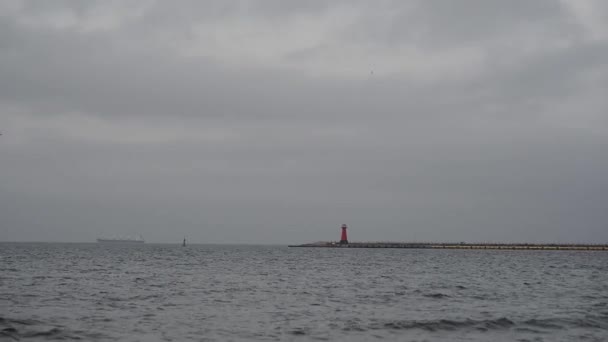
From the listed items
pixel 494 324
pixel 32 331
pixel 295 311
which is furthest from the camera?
pixel 295 311

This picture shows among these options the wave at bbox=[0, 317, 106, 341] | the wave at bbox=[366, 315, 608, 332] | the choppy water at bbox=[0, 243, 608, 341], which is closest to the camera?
the wave at bbox=[0, 317, 106, 341]

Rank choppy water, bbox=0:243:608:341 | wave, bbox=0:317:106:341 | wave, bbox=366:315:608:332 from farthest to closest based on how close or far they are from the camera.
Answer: wave, bbox=366:315:608:332 < choppy water, bbox=0:243:608:341 < wave, bbox=0:317:106:341

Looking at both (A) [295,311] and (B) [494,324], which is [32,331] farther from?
(B) [494,324]

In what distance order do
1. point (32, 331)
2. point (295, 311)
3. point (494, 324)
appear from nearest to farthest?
point (32, 331) → point (494, 324) → point (295, 311)

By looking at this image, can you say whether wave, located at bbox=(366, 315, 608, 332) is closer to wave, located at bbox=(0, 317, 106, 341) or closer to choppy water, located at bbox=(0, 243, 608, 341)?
choppy water, located at bbox=(0, 243, 608, 341)

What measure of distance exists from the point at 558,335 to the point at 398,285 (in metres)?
22.7

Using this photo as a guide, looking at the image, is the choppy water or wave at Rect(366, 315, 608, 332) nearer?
the choppy water

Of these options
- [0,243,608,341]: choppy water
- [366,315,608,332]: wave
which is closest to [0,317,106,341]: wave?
[0,243,608,341]: choppy water

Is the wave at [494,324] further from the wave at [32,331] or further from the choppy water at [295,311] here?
the wave at [32,331]

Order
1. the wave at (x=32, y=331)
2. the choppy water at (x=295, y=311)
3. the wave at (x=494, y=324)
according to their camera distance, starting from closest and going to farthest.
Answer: the wave at (x=32, y=331), the choppy water at (x=295, y=311), the wave at (x=494, y=324)

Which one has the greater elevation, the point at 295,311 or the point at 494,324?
the point at 295,311

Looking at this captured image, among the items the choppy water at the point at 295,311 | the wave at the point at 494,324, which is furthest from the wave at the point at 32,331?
the wave at the point at 494,324

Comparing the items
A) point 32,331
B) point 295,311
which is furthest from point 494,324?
point 32,331

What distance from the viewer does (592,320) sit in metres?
28.6
